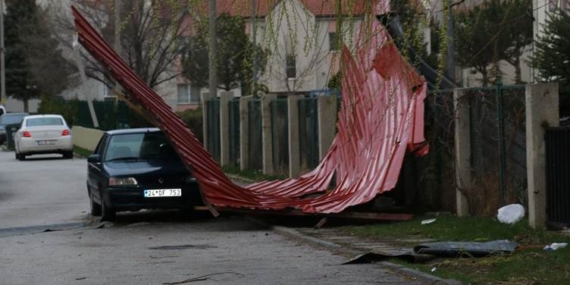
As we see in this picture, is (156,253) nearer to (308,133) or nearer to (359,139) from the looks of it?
(359,139)

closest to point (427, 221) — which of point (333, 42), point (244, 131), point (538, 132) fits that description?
point (538, 132)

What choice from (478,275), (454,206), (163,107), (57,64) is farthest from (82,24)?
(57,64)

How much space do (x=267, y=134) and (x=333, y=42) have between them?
19.6 m

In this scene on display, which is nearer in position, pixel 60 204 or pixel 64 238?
pixel 64 238

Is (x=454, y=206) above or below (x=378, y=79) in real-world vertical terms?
below

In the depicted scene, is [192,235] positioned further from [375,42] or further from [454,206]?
[375,42]

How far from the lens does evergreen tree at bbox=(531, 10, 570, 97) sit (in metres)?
19.8

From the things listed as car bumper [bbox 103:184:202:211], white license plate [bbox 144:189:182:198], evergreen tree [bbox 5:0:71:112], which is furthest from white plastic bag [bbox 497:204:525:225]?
evergreen tree [bbox 5:0:71:112]

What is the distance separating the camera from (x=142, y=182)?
60.5 ft

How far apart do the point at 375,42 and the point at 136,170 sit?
8012mm

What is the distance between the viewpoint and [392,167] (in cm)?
1752

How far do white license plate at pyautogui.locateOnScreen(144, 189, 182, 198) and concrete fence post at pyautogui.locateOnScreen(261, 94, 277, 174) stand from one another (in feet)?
33.2

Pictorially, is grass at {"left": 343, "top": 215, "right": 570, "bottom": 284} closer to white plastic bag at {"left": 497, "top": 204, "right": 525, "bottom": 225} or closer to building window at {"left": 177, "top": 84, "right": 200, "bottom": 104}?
white plastic bag at {"left": 497, "top": 204, "right": 525, "bottom": 225}

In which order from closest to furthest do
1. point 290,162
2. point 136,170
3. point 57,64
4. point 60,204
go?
point 136,170 → point 60,204 → point 290,162 → point 57,64
